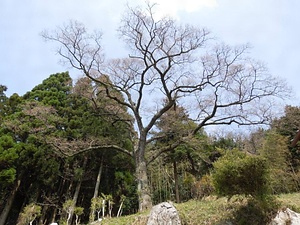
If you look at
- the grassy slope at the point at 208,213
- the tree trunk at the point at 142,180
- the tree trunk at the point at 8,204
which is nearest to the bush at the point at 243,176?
the grassy slope at the point at 208,213

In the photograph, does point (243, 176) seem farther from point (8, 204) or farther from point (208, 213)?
point (8, 204)

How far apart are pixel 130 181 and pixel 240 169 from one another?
797cm

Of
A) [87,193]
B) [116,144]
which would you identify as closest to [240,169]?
[116,144]

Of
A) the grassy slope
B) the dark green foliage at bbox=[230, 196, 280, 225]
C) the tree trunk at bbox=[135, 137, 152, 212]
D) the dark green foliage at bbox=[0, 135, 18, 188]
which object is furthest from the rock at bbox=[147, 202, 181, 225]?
the dark green foliage at bbox=[0, 135, 18, 188]

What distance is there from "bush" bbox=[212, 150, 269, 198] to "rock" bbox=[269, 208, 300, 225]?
0.54 m

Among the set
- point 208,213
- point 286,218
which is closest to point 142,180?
point 208,213

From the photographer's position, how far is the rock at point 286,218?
4.91 meters

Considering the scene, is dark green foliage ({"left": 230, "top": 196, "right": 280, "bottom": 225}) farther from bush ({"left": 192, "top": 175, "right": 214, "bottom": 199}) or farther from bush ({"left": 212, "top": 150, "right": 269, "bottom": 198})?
bush ({"left": 192, "top": 175, "right": 214, "bottom": 199})

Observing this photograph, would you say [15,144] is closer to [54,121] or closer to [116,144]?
[54,121]

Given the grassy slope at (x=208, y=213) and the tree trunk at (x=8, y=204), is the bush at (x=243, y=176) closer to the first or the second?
the grassy slope at (x=208, y=213)

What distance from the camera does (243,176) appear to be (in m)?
5.11

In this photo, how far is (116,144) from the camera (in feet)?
36.9

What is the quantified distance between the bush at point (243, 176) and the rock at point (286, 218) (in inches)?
21.1

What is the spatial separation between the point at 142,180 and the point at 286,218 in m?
5.34
